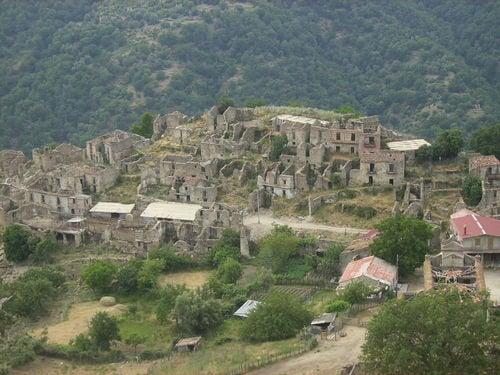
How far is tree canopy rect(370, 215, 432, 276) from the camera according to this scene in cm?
4622

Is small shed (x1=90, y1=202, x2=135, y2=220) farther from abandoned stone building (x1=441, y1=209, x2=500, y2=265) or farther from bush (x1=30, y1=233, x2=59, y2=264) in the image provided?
abandoned stone building (x1=441, y1=209, x2=500, y2=265)

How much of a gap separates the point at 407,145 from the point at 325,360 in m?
24.6

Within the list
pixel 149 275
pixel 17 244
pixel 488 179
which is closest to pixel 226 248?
pixel 149 275

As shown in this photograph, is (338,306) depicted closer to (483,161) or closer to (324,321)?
(324,321)

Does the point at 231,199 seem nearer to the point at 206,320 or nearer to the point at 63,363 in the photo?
the point at 206,320

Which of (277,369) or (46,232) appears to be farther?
(46,232)

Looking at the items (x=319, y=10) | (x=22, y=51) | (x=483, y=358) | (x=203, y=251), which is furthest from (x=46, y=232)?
(x=319, y=10)

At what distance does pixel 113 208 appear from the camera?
58844 millimetres

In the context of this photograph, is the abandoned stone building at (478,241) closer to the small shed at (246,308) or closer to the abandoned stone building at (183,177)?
the small shed at (246,308)

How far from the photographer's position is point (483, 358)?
31.7 metres

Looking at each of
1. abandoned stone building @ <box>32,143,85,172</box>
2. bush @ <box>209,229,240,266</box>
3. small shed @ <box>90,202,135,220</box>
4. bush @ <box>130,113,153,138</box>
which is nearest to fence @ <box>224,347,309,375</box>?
bush @ <box>209,229,240,266</box>

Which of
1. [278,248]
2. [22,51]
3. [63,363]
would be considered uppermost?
[22,51]

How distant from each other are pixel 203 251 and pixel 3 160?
22460 mm

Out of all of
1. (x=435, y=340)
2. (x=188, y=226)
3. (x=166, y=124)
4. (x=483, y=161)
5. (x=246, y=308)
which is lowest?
(x=246, y=308)
